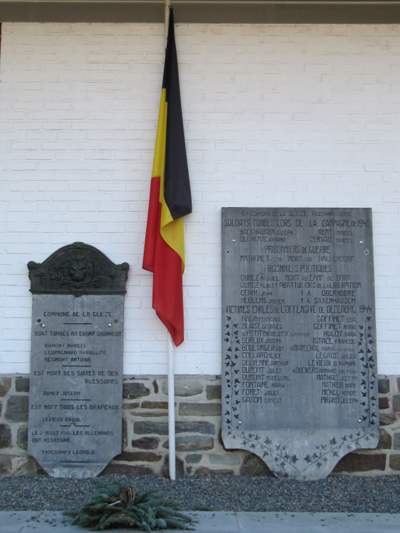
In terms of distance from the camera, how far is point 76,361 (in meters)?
5.35

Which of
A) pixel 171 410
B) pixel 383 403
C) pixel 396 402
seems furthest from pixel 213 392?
pixel 396 402

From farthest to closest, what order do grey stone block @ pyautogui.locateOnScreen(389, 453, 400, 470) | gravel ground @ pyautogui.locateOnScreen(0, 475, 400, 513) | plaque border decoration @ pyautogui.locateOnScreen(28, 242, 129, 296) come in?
plaque border decoration @ pyautogui.locateOnScreen(28, 242, 129, 296), grey stone block @ pyautogui.locateOnScreen(389, 453, 400, 470), gravel ground @ pyautogui.locateOnScreen(0, 475, 400, 513)

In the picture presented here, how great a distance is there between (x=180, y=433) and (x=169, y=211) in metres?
1.90

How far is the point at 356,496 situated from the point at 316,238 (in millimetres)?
2135

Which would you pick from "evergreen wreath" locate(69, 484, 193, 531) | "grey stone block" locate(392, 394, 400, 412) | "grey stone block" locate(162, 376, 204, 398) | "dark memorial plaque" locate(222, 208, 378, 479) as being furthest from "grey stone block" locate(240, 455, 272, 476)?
"grey stone block" locate(392, 394, 400, 412)

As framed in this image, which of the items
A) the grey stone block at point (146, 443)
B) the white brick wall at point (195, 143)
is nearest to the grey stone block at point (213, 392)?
the white brick wall at point (195, 143)

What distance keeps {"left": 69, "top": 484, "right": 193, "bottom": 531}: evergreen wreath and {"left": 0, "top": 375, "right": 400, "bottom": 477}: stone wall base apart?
1001mm

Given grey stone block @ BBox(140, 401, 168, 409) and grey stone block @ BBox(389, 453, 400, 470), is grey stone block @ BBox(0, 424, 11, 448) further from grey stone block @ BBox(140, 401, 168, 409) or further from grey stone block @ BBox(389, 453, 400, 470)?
grey stone block @ BBox(389, 453, 400, 470)

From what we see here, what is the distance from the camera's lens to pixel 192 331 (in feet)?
17.9

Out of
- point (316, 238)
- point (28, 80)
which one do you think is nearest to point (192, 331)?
point (316, 238)

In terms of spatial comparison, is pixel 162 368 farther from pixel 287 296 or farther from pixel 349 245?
pixel 349 245

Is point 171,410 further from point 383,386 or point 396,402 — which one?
point 396,402

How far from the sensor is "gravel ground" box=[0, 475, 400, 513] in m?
4.61

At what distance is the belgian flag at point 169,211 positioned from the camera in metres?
5.31
